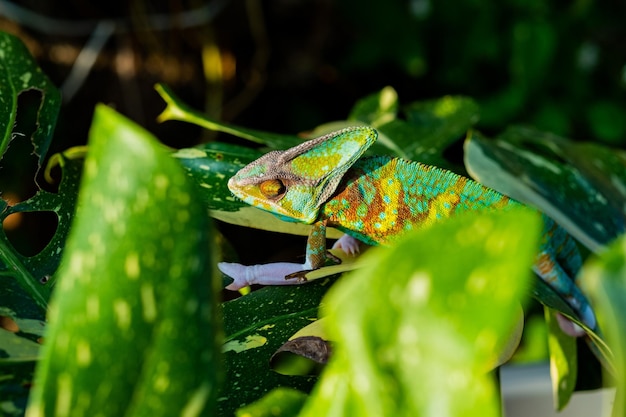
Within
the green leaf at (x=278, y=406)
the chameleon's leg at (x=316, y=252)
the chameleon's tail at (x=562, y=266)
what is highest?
the green leaf at (x=278, y=406)

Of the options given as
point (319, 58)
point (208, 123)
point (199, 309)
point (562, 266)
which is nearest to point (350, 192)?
point (208, 123)

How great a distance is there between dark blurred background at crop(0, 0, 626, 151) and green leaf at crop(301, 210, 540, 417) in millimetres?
2021

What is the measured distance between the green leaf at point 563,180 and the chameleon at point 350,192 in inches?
3.4

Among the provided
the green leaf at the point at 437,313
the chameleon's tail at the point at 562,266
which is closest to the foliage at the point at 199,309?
the green leaf at the point at 437,313

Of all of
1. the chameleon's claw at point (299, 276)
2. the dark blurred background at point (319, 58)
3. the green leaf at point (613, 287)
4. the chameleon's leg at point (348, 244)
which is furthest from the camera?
the dark blurred background at point (319, 58)

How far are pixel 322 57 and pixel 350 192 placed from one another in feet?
7.06

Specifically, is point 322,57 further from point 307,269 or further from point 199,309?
point 199,309

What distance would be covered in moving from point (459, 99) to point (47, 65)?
5.43 ft

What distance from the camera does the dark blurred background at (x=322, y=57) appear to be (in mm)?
2262

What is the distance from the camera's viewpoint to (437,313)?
233 mm

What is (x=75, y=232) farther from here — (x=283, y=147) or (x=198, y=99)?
(x=198, y=99)

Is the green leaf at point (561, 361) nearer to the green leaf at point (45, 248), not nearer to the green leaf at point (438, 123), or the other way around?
the green leaf at point (438, 123)

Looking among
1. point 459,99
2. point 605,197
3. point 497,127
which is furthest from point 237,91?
point 605,197

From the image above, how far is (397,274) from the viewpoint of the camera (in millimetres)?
237
